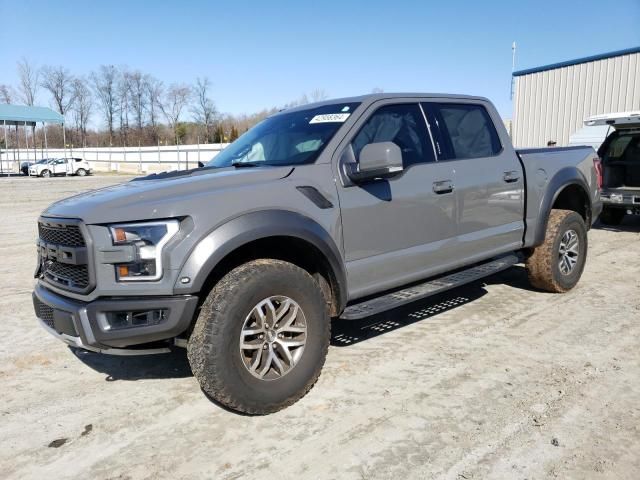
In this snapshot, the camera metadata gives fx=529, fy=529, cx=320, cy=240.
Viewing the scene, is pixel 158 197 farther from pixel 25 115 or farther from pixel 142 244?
pixel 25 115

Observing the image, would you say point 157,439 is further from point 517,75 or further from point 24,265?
point 517,75

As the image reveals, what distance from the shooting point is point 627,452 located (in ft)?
8.88

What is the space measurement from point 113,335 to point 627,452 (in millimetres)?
2738

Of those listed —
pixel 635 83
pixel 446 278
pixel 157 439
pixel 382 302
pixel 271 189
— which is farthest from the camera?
pixel 635 83

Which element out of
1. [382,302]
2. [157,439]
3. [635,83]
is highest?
[635,83]

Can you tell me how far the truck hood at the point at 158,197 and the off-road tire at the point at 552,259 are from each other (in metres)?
3.23

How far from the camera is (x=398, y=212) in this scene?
3.85 m

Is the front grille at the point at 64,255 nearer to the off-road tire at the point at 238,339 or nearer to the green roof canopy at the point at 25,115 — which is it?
the off-road tire at the point at 238,339

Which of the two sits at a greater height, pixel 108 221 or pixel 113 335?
pixel 108 221

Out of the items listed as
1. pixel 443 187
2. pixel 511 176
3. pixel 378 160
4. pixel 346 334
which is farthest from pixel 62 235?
pixel 511 176

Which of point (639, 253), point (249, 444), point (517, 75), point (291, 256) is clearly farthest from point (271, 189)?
point (517, 75)

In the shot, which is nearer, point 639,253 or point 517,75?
point 639,253

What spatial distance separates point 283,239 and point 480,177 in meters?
2.11

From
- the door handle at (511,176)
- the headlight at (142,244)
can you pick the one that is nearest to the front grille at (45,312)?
the headlight at (142,244)
